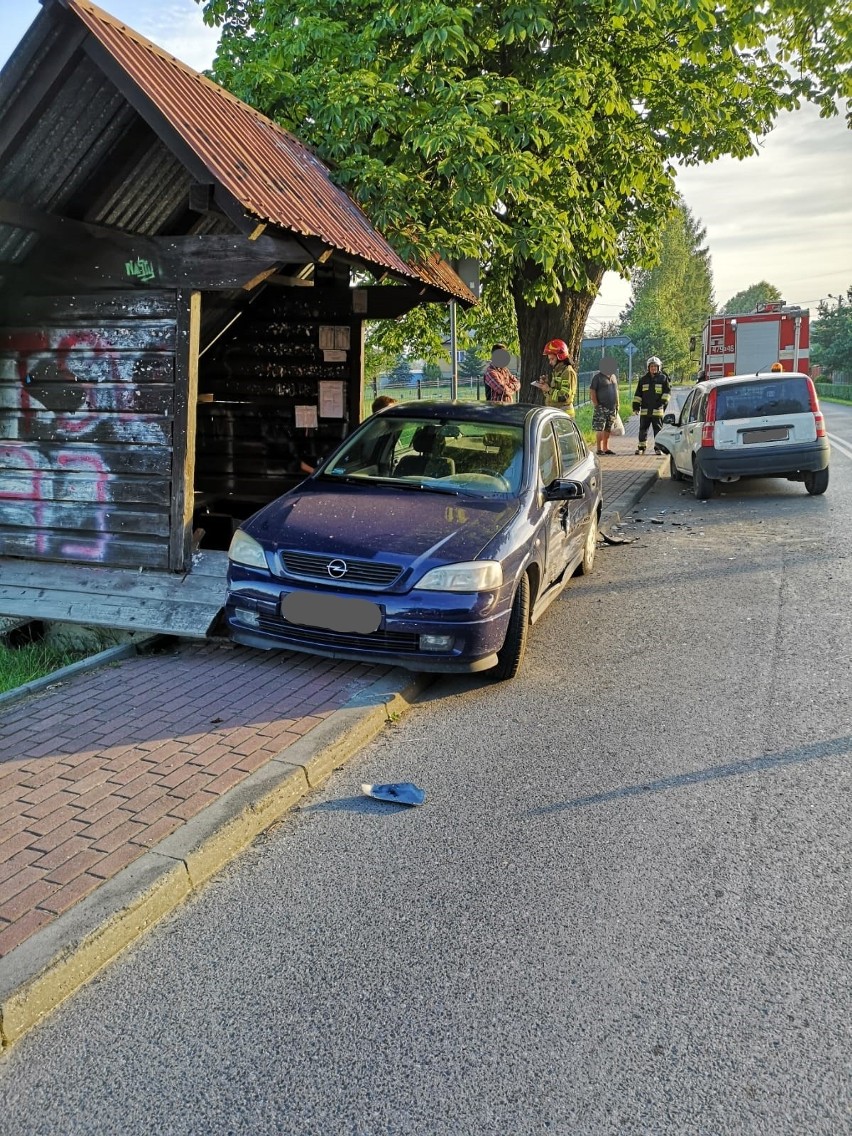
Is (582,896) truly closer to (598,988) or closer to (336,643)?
(598,988)

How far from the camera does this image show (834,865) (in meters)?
3.53

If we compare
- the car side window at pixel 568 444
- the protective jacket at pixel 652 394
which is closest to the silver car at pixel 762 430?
the car side window at pixel 568 444

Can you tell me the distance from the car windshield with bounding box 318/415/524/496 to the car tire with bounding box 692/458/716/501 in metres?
7.11

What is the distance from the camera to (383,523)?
5703 mm

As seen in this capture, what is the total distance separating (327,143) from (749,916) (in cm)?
869

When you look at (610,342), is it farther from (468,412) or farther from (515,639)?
(515,639)

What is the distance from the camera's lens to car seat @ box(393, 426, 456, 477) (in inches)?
260

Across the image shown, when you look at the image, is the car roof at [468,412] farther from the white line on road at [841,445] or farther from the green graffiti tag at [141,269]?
the white line on road at [841,445]

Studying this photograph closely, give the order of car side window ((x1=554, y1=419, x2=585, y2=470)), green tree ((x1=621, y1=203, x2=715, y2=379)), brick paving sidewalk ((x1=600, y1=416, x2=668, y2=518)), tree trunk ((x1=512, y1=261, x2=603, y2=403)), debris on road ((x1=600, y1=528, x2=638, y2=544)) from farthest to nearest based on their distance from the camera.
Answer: green tree ((x1=621, y1=203, x2=715, y2=379)), tree trunk ((x1=512, y1=261, x2=603, y2=403)), brick paving sidewalk ((x1=600, y1=416, x2=668, y2=518)), debris on road ((x1=600, y1=528, x2=638, y2=544)), car side window ((x1=554, y1=419, x2=585, y2=470))

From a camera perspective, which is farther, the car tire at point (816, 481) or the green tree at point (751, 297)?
the green tree at point (751, 297)

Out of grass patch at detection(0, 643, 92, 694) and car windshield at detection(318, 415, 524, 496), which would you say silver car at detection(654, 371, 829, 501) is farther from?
grass patch at detection(0, 643, 92, 694)

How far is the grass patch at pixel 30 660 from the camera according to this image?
6.12 meters

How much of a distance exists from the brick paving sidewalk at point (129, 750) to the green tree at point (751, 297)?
147958 mm

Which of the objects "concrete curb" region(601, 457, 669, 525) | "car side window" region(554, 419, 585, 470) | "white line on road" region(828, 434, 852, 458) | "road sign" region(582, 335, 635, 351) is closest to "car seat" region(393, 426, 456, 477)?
"car side window" region(554, 419, 585, 470)
